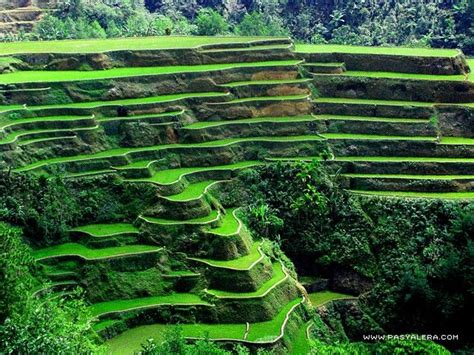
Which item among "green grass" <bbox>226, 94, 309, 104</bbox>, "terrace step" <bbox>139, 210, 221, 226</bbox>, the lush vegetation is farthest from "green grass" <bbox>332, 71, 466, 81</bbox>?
"terrace step" <bbox>139, 210, 221, 226</bbox>

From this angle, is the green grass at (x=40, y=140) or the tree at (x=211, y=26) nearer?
the green grass at (x=40, y=140)

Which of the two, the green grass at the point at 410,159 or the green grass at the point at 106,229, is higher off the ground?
the green grass at the point at 410,159

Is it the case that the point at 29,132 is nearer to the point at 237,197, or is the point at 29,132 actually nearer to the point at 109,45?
the point at 237,197

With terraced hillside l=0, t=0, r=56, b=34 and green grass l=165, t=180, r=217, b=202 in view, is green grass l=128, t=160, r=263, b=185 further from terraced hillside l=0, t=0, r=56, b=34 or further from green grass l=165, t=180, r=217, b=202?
terraced hillside l=0, t=0, r=56, b=34

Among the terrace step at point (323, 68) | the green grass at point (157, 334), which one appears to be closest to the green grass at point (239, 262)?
the green grass at point (157, 334)

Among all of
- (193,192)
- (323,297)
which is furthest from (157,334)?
(323,297)

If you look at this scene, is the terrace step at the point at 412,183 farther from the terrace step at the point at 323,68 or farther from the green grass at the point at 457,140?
the terrace step at the point at 323,68
